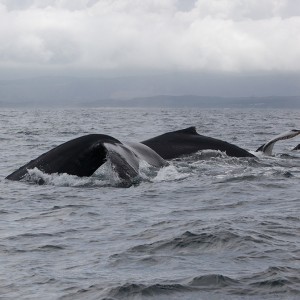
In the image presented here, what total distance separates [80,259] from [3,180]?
230 inches

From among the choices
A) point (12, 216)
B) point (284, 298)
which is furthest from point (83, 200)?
point (284, 298)

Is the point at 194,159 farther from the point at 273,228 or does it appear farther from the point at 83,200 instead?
the point at 273,228

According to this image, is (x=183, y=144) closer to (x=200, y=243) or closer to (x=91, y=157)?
(x=91, y=157)

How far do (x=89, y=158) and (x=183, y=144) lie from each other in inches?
167

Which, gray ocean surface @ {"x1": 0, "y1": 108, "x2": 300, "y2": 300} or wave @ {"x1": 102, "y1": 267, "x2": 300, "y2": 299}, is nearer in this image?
wave @ {"x1": 102, "y1": 267, "x2": 300, "y2": 299}

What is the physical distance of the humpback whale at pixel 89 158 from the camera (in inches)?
415

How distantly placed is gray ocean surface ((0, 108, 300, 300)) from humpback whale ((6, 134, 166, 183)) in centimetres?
20

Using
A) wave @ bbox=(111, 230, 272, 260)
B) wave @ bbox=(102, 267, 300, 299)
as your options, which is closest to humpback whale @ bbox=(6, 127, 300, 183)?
wave @ bbox=(111, 230, 272, 260)

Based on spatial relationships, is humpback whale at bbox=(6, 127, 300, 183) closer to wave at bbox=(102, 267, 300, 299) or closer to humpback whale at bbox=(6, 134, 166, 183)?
humpback whale at bbox=(6, 134, 166, 183)

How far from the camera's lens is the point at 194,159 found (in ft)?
47.5

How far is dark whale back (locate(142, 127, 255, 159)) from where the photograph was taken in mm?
14391

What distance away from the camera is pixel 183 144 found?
14758 millimetres

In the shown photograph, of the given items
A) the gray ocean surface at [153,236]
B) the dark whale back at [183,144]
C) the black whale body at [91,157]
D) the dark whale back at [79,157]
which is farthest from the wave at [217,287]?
the dark whale back at [183,144]

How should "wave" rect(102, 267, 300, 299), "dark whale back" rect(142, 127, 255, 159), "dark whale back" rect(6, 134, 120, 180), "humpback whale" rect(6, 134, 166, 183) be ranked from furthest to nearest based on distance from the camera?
"dark whale back" rect(142, 127, 255, 159), "dark whale back" rect(6, 134, 120, 180), "humpback whale" rect(6, 134, 166, 183), "wave" rect(102, 267, 300, 299)
